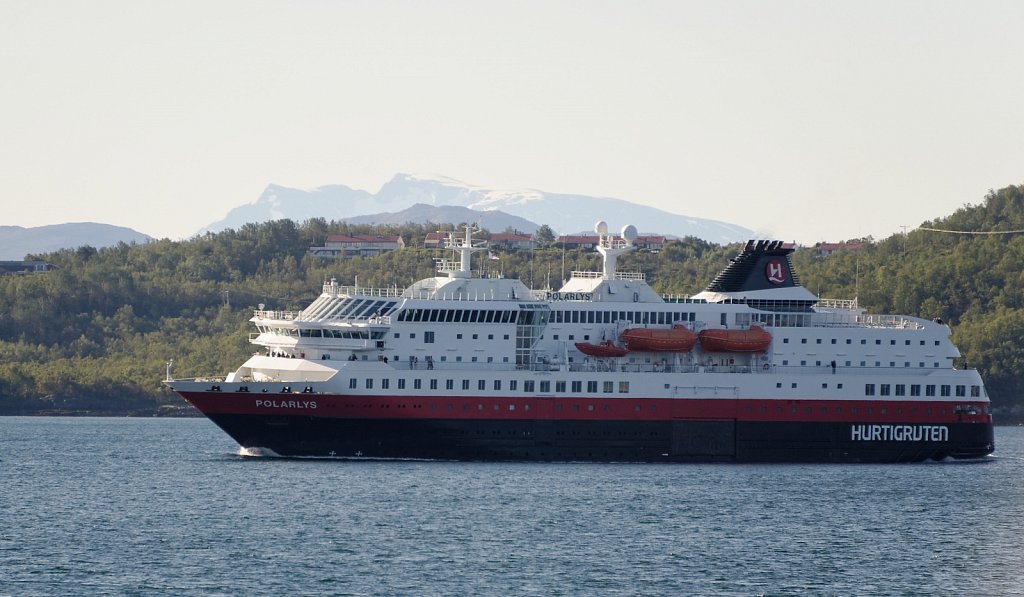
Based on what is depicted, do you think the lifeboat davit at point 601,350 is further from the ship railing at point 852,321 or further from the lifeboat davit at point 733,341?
the ship railing at point 852,321

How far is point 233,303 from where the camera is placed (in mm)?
130500

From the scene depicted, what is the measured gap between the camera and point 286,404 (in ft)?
185

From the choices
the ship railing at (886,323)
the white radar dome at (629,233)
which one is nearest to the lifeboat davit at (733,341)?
the ship railing at (886,323)

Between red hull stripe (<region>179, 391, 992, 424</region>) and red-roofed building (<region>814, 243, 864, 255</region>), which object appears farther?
red-roofed building (<region>814, 243, 864, 255</region>)

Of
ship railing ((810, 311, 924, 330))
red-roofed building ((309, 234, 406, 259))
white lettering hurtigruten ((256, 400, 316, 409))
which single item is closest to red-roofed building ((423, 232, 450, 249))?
red-roofed building ((309, 234, 406, 259))

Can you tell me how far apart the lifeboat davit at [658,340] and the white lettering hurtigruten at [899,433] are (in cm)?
692

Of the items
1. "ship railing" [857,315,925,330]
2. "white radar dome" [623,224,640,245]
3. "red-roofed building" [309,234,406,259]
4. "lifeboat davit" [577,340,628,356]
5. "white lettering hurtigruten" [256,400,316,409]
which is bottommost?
"white lettering hurtigruten" [256,400,316,409]

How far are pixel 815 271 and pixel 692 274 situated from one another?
Result: 10.1m

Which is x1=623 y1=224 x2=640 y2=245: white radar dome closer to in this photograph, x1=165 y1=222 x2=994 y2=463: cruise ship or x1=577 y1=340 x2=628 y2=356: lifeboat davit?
x1=165 y1=222 x2=994 y2=463: cruise ship

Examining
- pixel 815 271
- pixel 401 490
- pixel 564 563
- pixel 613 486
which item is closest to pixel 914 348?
pixel 613 486

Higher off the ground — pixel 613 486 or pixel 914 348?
pixel 914 348

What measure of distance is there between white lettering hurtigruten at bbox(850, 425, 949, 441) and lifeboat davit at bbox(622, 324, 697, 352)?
6.92 metres

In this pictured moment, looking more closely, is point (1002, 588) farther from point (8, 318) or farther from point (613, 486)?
point (8, 318)

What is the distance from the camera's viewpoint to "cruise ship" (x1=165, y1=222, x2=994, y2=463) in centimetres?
5716
